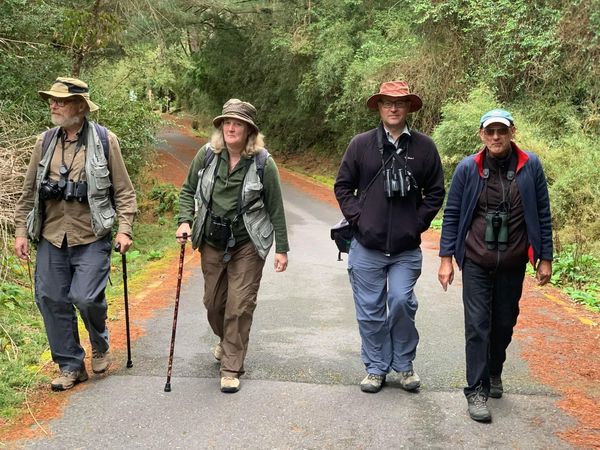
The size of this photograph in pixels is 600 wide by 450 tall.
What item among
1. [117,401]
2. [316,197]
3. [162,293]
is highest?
[117,401]

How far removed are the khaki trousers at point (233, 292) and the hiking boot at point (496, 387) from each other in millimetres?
1869

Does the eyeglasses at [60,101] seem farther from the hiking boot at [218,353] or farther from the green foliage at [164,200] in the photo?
the green foliage at [164,200]

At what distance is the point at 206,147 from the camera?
4973 mm

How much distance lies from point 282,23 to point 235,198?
25050 millimetres

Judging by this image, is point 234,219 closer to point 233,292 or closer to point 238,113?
point 233,292

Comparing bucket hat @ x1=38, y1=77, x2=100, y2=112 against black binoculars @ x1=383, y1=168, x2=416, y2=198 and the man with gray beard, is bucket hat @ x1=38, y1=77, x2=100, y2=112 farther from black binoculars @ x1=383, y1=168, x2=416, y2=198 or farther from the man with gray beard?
black binoculars @ x1=383, y1=168, x2=416, y2=198

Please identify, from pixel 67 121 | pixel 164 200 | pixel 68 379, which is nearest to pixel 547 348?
pixel 68 379

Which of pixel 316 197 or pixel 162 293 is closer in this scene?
pixel 162 293

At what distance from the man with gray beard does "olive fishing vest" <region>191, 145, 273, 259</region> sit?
555 millimetres

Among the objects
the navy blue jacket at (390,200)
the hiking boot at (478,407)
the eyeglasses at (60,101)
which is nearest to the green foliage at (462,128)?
the navy blue jacket at (390,200)

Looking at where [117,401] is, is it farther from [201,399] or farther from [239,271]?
[239,271]

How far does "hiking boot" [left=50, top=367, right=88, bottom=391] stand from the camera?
4711 millimetres

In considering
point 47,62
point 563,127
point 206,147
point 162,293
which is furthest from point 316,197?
point 206,147

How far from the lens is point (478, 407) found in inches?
170
